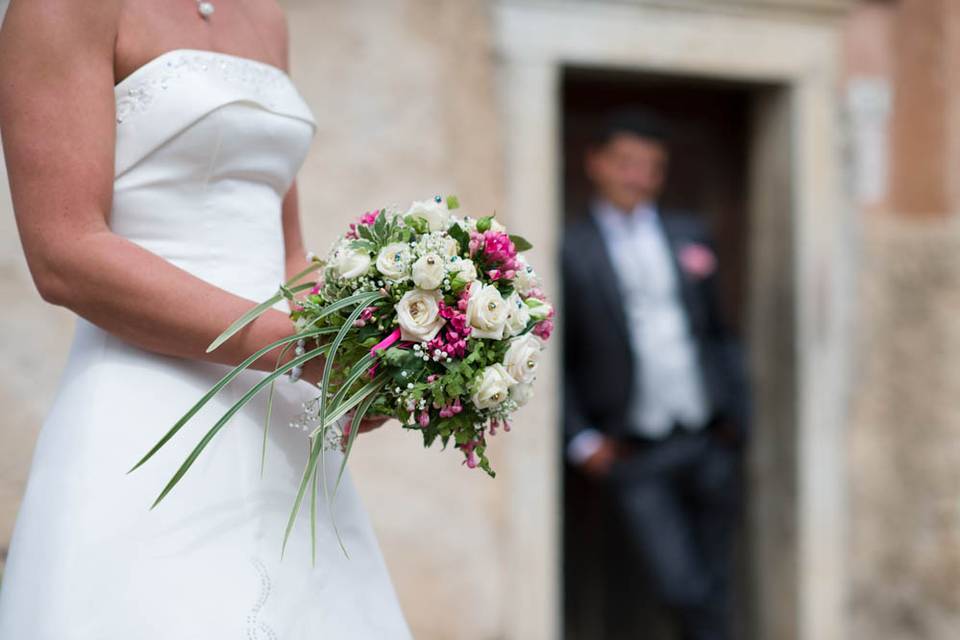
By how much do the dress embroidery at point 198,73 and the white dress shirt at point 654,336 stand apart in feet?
9.00

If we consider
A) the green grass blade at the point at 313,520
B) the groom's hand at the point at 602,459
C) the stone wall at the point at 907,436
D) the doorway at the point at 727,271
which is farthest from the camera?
the doorway at the point at 727,271

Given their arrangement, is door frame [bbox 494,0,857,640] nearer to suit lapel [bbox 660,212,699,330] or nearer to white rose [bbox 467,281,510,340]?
suit lapel [bbox 660,212,699,330]

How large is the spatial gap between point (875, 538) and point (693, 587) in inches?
36.4

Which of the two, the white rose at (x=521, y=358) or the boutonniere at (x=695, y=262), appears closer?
the white rose at (x=521, y=358)

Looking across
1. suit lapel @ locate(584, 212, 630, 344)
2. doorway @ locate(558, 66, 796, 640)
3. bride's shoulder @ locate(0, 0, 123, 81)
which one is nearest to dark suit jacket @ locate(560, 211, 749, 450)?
suit lapel @ locate(584, 212, 630, 344)

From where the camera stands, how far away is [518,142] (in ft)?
14.1

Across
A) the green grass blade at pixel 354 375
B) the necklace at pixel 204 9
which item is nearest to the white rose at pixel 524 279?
the green grass blade at pixel 354 375

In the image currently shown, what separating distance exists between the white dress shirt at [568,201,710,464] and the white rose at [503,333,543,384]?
9.15 feet

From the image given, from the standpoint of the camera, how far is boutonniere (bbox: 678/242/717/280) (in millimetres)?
4609

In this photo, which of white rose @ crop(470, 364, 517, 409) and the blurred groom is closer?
white rose @ crop(470, 364, 517, 409)

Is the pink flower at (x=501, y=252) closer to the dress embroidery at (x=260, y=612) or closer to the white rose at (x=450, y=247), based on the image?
the white rose at (x=450, y=247)

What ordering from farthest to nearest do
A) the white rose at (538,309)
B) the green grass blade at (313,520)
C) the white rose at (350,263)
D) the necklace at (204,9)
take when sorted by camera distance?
the necklace at (204,9), the white rose at (538,309), the white rose at (350,263), the green grass blade at (313,520)

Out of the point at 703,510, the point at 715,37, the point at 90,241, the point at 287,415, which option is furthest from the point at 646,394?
the point at 90,241

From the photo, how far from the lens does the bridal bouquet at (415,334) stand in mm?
1580
